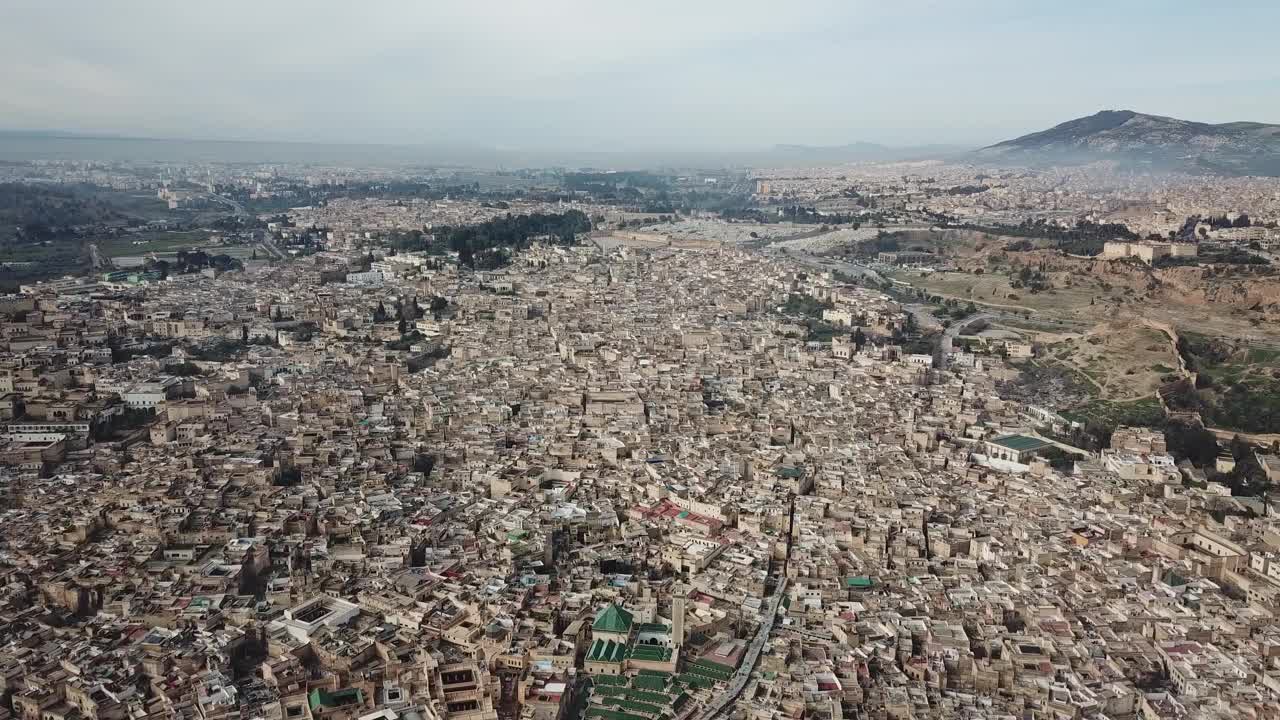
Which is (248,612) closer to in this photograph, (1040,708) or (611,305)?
(1040,708)

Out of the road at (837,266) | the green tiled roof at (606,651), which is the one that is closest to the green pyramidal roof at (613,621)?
the green tiled roof at (606,651)

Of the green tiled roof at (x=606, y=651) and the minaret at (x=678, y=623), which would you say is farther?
the minaret at (x=678, y=623)

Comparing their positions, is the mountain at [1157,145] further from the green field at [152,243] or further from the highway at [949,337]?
the green field at [152,243]

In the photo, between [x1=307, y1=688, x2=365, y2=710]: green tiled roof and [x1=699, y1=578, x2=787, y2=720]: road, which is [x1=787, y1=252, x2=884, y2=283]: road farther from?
[x1=307, y1=688, x2=365, y2=710]: green tiled roof

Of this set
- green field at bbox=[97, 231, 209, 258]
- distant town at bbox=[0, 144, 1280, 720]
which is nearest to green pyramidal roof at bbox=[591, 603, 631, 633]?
distant town at bbox=[0, 144, 1280, 720]

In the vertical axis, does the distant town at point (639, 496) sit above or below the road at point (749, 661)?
above

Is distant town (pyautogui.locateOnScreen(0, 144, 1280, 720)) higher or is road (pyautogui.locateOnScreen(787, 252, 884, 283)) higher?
road (pyautogui.locateOnScreen(787, 252, 884, 283))
